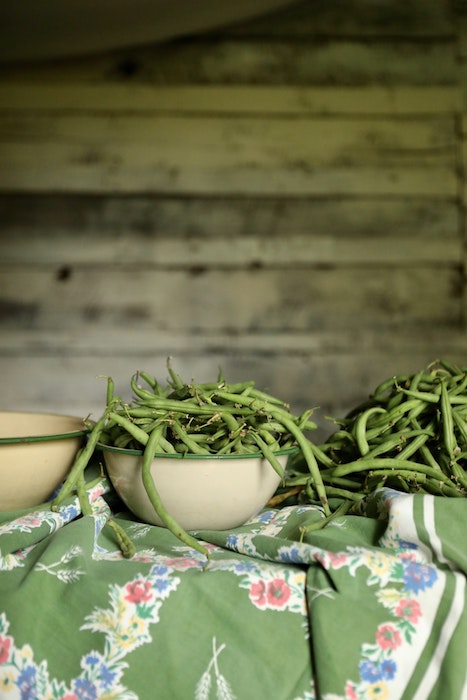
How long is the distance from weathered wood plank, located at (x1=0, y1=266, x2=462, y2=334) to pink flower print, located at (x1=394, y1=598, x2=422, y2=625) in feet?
6.15

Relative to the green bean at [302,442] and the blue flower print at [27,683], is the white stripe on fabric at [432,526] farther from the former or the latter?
the blue flower print at [27,683]

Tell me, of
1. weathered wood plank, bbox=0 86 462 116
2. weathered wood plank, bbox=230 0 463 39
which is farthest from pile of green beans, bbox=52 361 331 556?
weathered wood plank, bbox=230 0 463 39

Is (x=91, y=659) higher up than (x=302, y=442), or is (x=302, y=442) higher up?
(x=302, y=442)

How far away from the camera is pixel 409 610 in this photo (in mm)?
709

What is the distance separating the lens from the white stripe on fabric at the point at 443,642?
683 mm

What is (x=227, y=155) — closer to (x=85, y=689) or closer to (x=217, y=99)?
(x=217, y=99)

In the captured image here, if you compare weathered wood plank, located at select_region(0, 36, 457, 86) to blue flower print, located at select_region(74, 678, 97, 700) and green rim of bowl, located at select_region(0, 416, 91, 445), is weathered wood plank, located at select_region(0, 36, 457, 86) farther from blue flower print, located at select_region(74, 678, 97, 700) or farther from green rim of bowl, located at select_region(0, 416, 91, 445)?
blue flower print, located at select_region(74, 678, 97, 700)

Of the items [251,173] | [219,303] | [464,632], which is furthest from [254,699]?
[251,173]

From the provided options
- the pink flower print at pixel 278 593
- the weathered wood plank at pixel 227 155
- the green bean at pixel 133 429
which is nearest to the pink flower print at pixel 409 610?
the pink flower print at pixel 278 593

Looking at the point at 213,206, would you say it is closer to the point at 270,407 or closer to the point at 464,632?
the point at 270,407

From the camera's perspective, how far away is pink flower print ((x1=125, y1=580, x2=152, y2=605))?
71 cm

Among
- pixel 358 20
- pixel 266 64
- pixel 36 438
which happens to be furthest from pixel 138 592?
pixel 358 20

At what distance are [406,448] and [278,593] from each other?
0.32 m

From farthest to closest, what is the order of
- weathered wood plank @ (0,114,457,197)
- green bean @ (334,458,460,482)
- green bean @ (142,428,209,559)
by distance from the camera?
weathered wood plank @ (0,114,457,197) < green bean @ (334,458,460,482) < green bean @ (142,428,209,559)
